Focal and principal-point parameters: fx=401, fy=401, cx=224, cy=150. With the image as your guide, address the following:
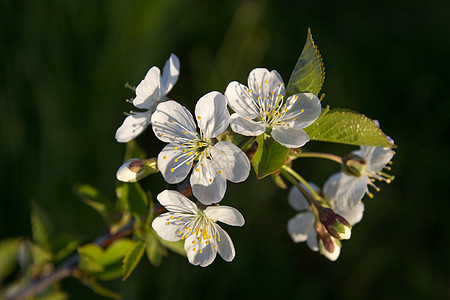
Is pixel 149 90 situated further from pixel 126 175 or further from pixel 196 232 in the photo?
pixel 196 232

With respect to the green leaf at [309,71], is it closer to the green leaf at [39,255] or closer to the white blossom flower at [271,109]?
the white blossom flower at [271,109]

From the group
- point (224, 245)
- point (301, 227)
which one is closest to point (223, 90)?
point (301, 227)

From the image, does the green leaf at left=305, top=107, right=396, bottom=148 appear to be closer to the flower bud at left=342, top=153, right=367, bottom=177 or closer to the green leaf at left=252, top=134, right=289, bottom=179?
the green leaf at left=252, top=134, right=289, bottom=179

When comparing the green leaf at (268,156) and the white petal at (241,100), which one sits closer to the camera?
the green leaf at (268,156)

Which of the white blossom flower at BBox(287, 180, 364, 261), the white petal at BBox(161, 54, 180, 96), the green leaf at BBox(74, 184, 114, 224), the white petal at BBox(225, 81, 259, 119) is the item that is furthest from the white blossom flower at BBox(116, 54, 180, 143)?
the white blossom flower at BBox(287, 180, 364, 261)

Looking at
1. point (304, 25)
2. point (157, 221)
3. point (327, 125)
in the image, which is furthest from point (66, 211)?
point (304, 25)

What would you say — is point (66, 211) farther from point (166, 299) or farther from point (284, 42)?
point (284, 42)

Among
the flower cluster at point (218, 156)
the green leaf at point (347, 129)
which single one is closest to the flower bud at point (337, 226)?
the flower cluster at point (218, 156)

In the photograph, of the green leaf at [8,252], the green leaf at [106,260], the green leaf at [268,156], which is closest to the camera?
the green leaf at [268,156]
